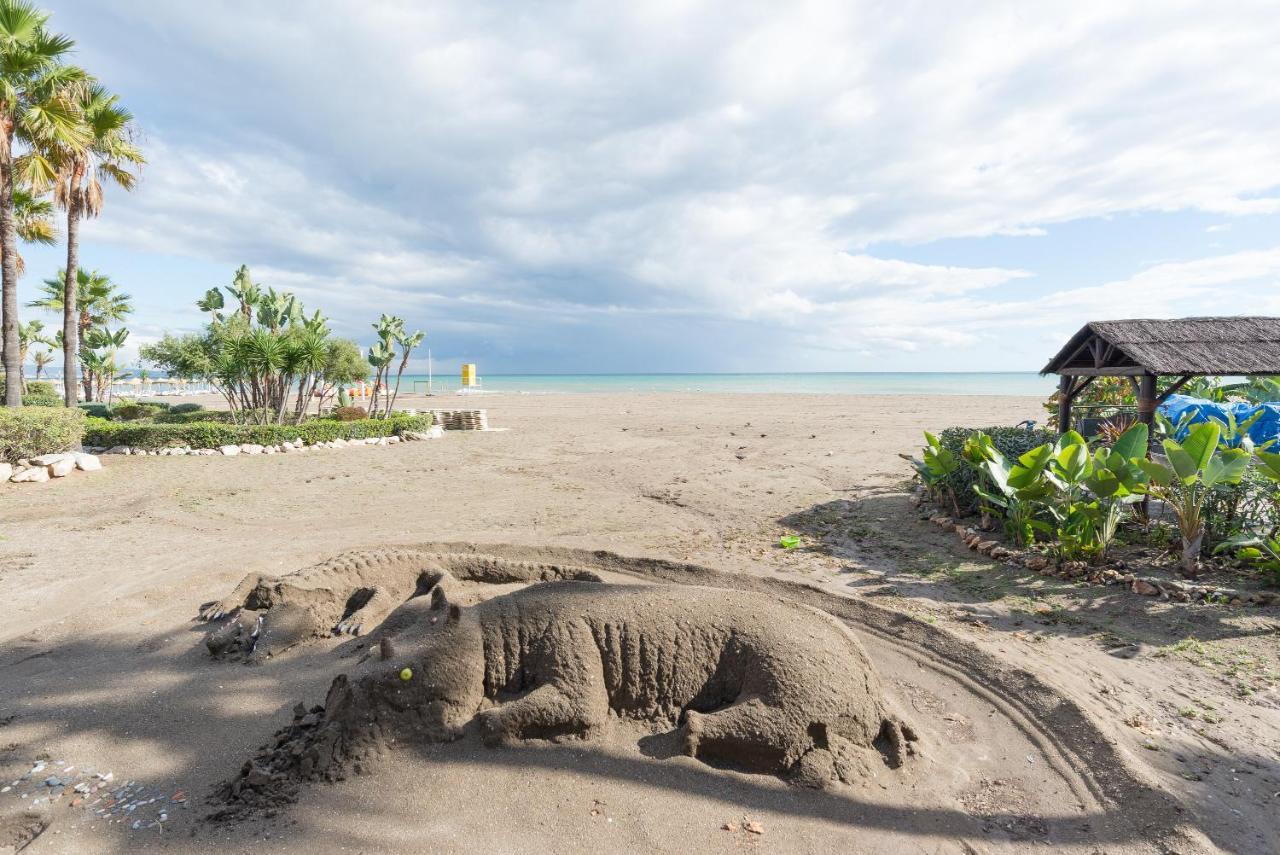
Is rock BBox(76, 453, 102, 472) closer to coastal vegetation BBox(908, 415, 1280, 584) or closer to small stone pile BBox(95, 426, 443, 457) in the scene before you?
small stone pile BBox(95, 426, 443, 457)

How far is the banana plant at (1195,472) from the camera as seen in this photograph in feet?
21.8

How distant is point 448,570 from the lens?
675 centimetres

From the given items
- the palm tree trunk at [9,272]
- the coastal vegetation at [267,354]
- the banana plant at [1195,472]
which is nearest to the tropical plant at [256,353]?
the coastal vegetation at [267,354]

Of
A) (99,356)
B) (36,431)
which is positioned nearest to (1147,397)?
(36,431)

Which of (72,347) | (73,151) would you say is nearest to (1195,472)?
(73,151)

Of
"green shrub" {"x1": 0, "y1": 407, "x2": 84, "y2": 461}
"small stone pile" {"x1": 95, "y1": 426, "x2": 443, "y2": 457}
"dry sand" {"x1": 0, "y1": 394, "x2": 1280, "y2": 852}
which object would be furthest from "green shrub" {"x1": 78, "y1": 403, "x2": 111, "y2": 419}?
"dry sand" {"x1": 0, "y1": 394, "x2": 1280, "y2": 852}

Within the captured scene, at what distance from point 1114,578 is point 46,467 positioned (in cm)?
1875

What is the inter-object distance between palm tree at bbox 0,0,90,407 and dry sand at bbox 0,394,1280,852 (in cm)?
742

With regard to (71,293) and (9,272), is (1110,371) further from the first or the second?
(71,293)

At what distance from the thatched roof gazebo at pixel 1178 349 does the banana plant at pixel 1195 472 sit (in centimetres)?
311

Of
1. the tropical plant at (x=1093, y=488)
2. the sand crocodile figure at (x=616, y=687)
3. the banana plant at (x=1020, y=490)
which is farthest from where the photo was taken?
the banana plant at (x=1020, y=490)

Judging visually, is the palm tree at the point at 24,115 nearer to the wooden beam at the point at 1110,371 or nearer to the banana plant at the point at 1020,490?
the banana plant at the point at 1020,490

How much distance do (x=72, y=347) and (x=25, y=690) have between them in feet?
63.2

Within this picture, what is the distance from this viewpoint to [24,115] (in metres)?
14.2
